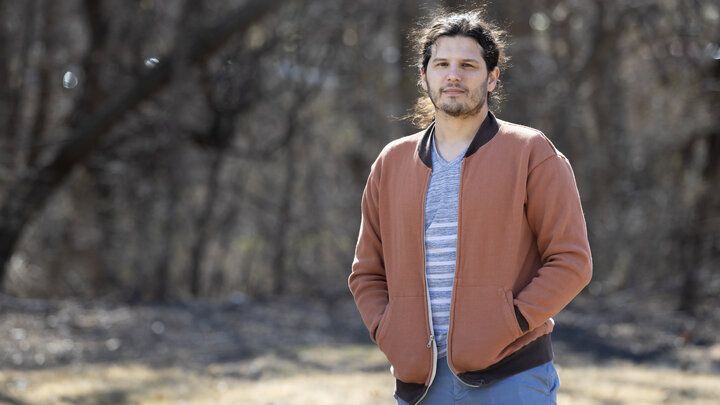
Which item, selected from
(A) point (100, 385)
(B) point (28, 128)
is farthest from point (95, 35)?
(A) point (100, 385)

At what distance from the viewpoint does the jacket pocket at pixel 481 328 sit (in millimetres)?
2473

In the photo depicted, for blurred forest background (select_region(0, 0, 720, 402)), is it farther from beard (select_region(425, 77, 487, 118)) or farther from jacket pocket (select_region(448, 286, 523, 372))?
jacket pocket (select_region(448, 286, 523, 372))

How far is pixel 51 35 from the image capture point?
13234 millimetres

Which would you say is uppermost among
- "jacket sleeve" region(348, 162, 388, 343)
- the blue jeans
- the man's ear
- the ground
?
the man's ear

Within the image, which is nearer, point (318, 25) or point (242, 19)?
point (242, 19)

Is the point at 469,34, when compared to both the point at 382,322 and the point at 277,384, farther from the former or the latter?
the point at 277,384

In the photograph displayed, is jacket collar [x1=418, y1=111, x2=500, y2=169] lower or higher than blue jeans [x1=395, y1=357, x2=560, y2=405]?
higher

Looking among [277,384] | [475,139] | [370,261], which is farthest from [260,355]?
[475,139]

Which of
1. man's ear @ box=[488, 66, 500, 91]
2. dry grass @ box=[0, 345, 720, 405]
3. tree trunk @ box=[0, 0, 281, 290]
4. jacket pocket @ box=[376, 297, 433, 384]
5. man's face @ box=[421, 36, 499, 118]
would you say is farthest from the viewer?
tree trunk @ box=[0, 0, 281, 290]

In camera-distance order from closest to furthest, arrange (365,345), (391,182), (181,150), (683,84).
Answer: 1. (391,182)
2. (365,345)
3. (181,150)
4. (683,84)

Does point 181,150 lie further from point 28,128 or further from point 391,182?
point 391,182

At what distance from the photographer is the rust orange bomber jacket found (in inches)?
98.2

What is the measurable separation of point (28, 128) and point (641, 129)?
38.3ft

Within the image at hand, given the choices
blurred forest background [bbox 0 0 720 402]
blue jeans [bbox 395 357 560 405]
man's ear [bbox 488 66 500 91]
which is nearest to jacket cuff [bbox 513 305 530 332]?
blue jeans [bbox 395 357 560 405]
